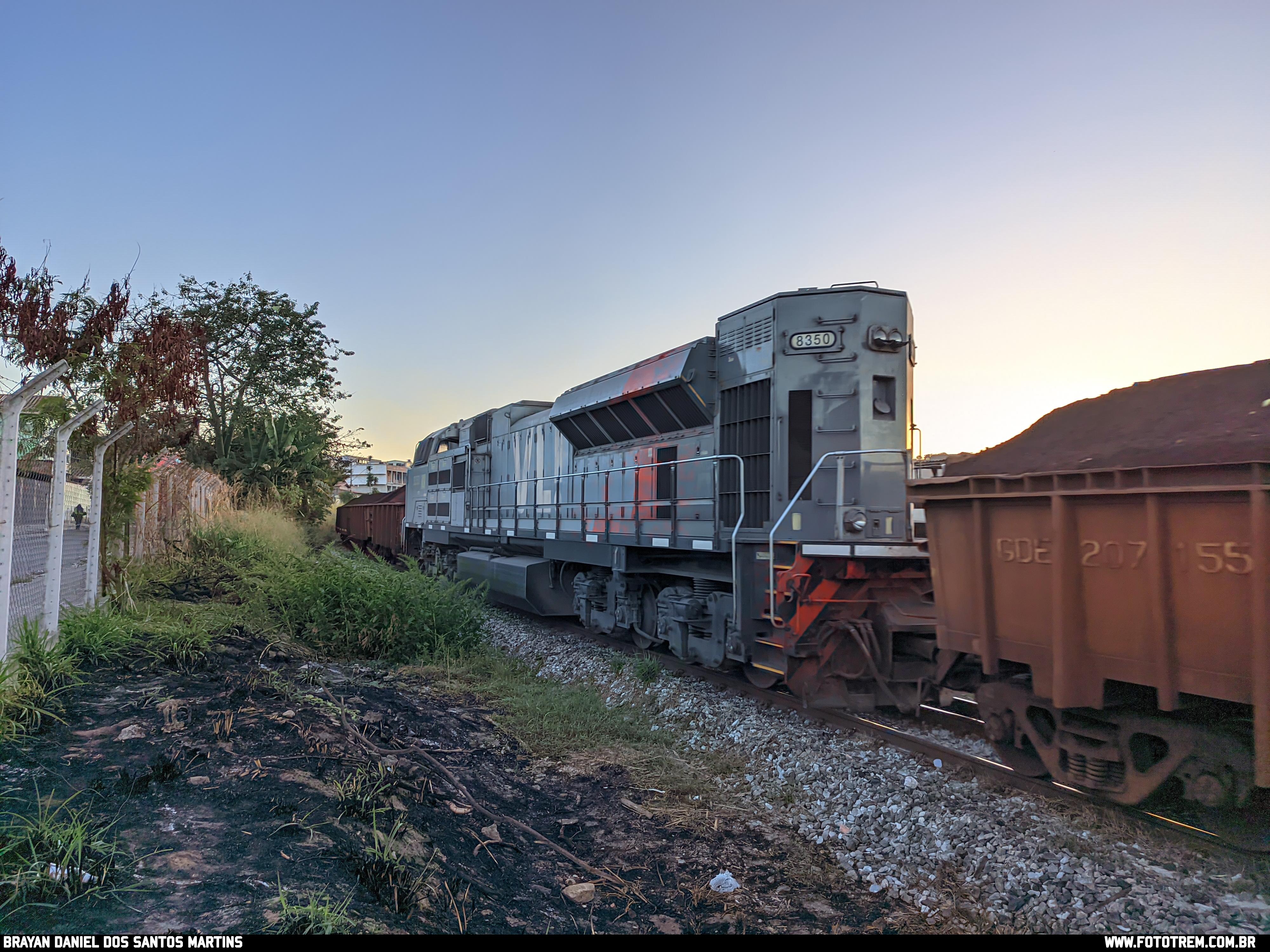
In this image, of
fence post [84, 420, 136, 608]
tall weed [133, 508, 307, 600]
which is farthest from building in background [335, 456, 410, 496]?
fence post [84, 420, 136, 608]

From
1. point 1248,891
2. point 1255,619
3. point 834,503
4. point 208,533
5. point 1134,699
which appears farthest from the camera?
point 208,533

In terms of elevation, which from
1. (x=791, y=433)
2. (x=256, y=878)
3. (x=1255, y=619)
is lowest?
(x=256, y=878)

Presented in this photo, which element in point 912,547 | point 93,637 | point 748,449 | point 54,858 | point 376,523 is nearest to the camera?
point 54,858

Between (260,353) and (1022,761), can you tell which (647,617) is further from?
(260,353)

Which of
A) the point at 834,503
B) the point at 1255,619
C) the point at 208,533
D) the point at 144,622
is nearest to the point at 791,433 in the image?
the point at 834,503

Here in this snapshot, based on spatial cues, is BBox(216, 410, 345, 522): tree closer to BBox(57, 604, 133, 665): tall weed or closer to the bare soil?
BBox(57, 604, 133, 665): tall weed

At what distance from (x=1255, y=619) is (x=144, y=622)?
8.88 meters

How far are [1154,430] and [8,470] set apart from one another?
23.6 feet

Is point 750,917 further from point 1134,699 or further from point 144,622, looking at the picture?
point 144,622

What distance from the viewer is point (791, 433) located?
7816 mm

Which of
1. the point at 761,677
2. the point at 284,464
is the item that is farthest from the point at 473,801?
the point at 284,464

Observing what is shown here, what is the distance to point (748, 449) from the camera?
8.21 m

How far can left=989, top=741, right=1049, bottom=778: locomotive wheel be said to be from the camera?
4992 millimetres

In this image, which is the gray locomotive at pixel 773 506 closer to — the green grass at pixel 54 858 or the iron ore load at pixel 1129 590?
the iron ore load at pixel 1129 590
